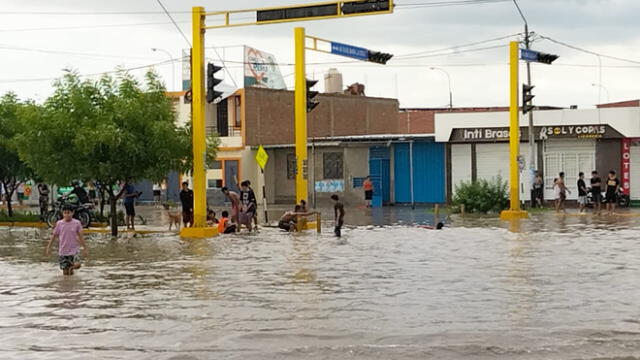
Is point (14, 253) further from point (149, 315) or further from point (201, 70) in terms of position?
point (149, 315)

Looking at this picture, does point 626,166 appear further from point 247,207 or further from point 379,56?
point 247,207

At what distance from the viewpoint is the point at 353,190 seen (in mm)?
52156

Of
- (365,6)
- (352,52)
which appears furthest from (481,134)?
(365,6)

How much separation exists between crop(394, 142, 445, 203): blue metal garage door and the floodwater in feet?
78.1

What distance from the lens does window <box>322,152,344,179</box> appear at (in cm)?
5253

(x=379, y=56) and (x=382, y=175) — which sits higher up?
(x=379, y=56)

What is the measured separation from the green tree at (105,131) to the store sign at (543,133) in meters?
21.8

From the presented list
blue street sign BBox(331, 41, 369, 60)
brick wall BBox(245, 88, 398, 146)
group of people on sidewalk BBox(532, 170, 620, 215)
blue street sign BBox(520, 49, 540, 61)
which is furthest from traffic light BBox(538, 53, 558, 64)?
brick wall BBox(245, 88, 398, 146)

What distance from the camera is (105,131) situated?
89.0 ft

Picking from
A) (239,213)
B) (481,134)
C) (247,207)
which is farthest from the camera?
(481,134)

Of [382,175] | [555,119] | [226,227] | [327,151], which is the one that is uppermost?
[555,119]

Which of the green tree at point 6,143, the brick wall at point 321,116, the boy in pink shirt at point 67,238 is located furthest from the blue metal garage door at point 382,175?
the boy in pink shirt at point 67,238

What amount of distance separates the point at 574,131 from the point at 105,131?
25989mm

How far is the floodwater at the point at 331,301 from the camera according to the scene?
10.6 metres
